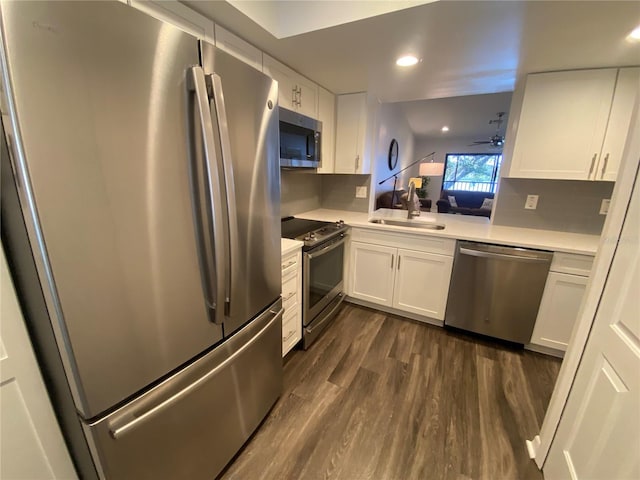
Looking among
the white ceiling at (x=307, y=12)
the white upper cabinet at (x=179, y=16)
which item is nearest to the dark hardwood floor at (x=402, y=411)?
the white upper cabinet at (x=179, y=16)

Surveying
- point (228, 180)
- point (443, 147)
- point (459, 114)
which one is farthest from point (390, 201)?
point (443, 147)

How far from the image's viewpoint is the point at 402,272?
→ 7.90 ft

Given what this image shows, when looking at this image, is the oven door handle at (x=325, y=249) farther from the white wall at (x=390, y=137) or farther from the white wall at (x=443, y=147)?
the white wall at (x=443, y=147)

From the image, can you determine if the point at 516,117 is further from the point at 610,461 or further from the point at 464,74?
the point at 610,461

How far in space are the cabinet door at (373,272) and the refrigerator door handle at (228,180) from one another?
Answer: 1665 millimetres

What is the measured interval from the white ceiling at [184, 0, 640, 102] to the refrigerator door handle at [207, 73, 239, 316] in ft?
2.29

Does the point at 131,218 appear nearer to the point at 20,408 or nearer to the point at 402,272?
the point at 20,408

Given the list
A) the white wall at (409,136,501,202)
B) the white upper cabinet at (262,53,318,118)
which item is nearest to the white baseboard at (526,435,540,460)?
the white upper cabinet at (262,53,318,118)

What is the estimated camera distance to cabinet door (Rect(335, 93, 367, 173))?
2.58 m

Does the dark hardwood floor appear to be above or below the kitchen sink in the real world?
below

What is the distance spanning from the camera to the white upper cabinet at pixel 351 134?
8.48 feet

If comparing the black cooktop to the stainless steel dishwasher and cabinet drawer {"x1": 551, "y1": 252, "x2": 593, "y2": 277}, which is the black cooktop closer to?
the stainless steel dishwasher

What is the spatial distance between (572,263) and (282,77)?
2.38 m

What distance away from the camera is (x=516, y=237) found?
205 centimetres
